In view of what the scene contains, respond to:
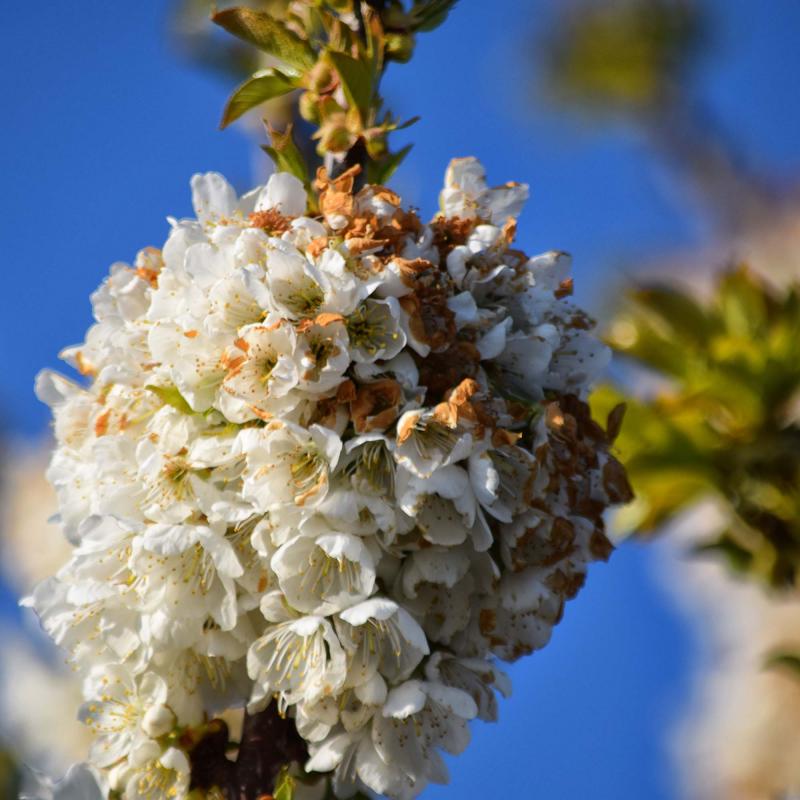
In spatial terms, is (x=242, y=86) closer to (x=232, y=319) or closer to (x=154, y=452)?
(x=232, y=319)

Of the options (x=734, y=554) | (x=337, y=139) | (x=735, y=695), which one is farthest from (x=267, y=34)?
(x=735, y=695)

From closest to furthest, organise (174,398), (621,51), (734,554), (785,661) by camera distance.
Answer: (174,398), (785,661), (734,554), (621,51)

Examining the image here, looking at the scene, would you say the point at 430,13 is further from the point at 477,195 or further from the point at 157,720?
the point at 157,720

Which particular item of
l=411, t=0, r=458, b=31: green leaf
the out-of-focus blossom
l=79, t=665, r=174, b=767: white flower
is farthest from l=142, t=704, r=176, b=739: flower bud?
the out-of-focus blossom

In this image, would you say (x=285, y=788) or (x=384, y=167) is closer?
(x=285, y=788)

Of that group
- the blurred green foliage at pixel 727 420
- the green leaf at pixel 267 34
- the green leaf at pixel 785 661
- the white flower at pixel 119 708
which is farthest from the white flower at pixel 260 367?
the blurred green foliage at pixel 727 420

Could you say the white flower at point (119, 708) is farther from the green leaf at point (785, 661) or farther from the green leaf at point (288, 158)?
the green leaf at point (785, 661)

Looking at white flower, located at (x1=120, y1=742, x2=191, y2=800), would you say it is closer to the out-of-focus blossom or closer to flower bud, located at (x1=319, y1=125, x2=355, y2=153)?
flower bud, located at (x1=319, y1=125, x2=355, y2=153)
